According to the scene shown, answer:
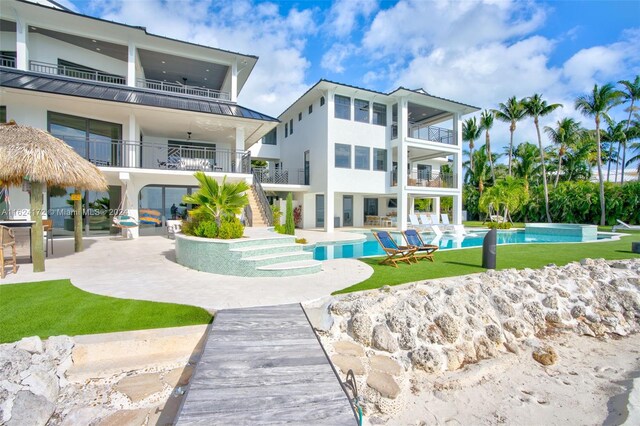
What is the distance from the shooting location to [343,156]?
62.8ft

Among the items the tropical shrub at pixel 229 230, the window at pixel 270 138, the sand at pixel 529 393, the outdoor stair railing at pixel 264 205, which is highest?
the window at pixel 270 138

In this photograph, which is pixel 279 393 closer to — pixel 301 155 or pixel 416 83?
pixel 301 155

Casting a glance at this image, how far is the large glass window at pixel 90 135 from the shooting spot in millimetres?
12789

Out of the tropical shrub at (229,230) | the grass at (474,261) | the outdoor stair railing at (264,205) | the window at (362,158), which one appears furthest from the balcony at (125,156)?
the grass at (474,261)

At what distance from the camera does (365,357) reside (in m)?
4.28

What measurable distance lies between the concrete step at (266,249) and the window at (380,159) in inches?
531

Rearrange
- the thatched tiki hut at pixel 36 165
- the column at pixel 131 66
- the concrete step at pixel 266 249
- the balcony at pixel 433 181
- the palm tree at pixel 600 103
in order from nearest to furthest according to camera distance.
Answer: the thatched tiki hut at pixel 36 165
the concrete step at pixel 266 249
the column at pixel 131 66
the balcony at pixel 433 181
the palm tree at pixel 600 103

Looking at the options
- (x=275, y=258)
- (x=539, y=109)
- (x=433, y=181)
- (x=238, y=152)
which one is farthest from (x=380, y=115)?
(x=275, y=258)

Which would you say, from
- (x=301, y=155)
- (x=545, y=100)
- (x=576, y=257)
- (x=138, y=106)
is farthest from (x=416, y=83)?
(x=138, y=106)

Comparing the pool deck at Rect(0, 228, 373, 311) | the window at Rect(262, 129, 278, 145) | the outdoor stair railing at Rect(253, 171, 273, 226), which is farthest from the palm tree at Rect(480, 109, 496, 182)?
the pool deck at Rect(0, 228, 373, 311)

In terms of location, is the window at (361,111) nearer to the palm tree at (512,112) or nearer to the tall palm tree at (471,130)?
the palm tree at (512,112)

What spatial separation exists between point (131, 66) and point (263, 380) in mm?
16707

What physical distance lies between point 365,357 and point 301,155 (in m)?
18.7

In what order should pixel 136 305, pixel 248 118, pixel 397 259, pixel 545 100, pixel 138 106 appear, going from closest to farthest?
pixel 136 305
pixel 397 259
pixel 138 106
pixel 248 118
pixel 545 100
